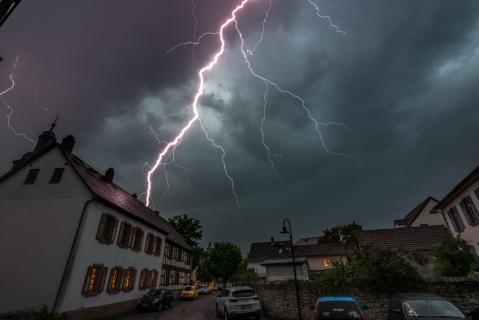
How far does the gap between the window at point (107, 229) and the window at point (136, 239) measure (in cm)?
254

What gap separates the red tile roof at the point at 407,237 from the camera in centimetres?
2447

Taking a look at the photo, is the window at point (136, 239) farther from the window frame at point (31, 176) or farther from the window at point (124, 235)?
the window frame at point (31, 176)

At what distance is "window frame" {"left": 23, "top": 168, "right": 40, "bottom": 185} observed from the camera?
52.6 ft

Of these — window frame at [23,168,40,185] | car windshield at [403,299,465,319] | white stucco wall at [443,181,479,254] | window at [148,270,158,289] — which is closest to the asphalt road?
window at [148,270,158,289]

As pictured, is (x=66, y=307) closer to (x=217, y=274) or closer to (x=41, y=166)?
(x=41, y=166)

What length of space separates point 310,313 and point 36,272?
1491 cm

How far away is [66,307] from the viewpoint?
12516 millimetres

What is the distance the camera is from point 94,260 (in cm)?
1473

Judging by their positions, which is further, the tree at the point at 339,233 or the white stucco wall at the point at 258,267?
the tree at the point at 339,233

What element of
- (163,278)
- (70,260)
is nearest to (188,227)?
(163,278)

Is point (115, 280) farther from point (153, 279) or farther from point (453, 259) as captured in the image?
point (453, 259)

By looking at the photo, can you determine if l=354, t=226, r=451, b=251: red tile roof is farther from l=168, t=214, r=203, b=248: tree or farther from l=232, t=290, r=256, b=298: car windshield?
l=168, t=214, r=203, b=248: tree

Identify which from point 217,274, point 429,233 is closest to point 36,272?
point 429,233

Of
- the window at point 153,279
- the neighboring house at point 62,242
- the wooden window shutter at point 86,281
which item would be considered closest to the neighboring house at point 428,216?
the window at point 153,279
